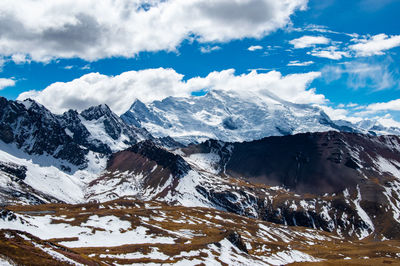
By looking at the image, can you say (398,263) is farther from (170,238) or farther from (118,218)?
(118,218)

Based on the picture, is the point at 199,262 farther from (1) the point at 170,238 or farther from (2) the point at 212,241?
(1) the point at 170,238

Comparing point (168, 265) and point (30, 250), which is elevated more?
point (30, 250)

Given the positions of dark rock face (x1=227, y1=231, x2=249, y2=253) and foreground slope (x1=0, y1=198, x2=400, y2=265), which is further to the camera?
dark rock face (x1=227, y1=231, x2=249, y2=253)

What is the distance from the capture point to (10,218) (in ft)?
342

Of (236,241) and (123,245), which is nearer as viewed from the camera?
(123,245)

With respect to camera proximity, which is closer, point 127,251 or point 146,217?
point 127,251

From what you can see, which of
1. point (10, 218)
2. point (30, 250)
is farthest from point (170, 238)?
point (30, 250)

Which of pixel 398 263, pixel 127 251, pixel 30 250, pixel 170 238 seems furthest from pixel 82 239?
pixel 398 263

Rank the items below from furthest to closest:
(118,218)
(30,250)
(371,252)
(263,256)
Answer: (371,252)
(118,218)
(263,256)
(30,250)

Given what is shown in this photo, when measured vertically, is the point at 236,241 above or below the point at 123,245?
above

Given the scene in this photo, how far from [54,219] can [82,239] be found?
99.6ft

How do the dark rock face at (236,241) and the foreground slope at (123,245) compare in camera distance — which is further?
the dark rock face at (236,241)

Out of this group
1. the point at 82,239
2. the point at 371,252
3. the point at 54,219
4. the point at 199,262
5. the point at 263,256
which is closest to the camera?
the point at 199,262

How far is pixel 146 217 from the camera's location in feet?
638
